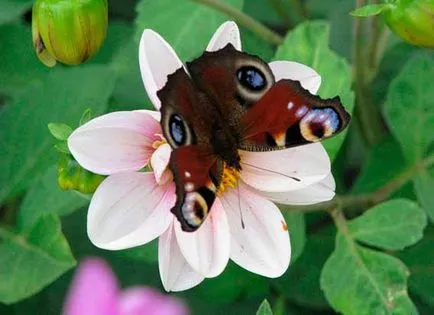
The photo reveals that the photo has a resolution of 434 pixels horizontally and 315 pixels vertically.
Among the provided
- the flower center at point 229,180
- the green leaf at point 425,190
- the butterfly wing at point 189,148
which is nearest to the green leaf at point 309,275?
the green leaf at point 425,190

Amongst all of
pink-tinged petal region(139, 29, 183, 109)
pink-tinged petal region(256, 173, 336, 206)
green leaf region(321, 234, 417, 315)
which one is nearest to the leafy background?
green leaf region(321, 234, 417, 315)

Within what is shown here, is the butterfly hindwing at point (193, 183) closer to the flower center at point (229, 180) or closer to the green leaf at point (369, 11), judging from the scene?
the flower center at point (229, 180)

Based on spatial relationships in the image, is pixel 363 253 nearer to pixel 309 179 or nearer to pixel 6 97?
pixel 309 179

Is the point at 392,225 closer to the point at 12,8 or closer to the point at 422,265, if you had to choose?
the point at 422,265

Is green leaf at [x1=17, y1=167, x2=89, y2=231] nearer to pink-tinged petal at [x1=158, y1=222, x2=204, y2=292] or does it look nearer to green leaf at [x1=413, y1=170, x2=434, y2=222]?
pink-tinged petal at [x1=158, y1=222, x2=204, y2=292]

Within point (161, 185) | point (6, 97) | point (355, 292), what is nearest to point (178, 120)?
point (161, 185)

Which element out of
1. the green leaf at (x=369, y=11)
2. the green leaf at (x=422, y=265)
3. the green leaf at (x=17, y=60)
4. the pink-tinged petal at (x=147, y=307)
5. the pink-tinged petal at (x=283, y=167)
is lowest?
the green leaf at (x=422, y=265)

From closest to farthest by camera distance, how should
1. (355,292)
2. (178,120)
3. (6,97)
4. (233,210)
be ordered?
(178,120), (233,210), (355,292), (6,97)

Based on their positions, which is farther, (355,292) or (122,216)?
(355,292)
